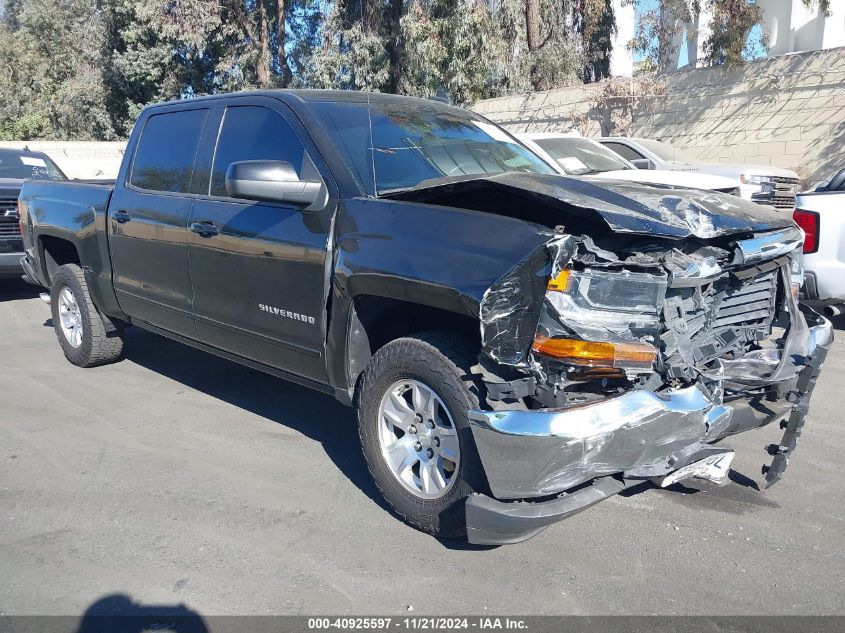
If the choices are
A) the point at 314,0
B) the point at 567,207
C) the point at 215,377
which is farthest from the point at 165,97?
the point at 567,207

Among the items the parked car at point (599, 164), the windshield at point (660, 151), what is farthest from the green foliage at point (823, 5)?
the parked car at point (599, 164)

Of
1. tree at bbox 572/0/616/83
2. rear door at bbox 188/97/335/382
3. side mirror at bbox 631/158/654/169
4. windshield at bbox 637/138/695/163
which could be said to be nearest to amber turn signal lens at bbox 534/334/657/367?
rear door at bbox 188/97/335/382

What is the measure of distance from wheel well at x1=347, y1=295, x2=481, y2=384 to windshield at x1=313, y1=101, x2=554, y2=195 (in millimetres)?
573

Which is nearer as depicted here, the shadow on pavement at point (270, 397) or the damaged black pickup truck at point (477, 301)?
the damaged black pickup truck at point (477, 301)

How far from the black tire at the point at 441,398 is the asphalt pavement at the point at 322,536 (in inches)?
7.2

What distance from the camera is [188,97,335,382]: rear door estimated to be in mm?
4051

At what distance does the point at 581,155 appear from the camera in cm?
1041

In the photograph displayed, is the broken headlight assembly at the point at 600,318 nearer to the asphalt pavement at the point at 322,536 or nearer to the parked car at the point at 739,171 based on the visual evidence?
the asphalt pavement at the point at 322,536

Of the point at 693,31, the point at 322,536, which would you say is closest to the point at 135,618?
the point at 322,536

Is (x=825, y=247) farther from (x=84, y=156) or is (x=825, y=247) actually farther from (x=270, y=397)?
(x=84, y=156)

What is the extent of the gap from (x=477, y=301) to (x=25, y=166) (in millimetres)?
10809

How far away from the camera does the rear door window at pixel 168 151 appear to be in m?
5.07

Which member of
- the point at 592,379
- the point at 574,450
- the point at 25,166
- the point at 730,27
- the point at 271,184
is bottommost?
the point at 574,450

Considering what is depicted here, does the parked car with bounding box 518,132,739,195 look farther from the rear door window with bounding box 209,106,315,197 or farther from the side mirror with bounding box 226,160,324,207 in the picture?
the side mirror with bounding box 226,160,324,207
